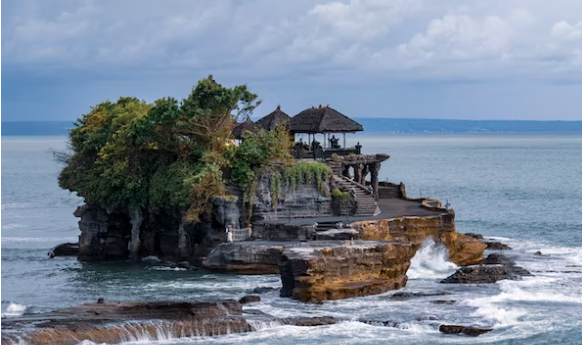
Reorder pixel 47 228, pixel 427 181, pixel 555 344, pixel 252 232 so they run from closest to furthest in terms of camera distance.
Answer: pixel 555 344 < pixel 252 232 < pixel 47 228 < pixel 427 181

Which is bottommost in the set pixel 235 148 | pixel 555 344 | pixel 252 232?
pixel 555 344

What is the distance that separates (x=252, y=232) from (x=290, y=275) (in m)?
8.78

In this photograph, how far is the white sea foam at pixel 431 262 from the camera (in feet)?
157

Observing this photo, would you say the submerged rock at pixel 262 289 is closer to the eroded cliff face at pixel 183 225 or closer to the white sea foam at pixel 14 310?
the eroded cliff face at pixel 183 225

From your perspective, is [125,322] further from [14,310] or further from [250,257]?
[250,257]

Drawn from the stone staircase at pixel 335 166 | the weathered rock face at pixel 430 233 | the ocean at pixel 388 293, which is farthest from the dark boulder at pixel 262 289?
the stone staircase at pixel 335 166

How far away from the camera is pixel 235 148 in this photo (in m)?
50.8

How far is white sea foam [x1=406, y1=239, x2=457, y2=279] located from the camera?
157ft

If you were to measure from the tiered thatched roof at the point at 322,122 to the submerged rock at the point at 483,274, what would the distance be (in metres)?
12.5

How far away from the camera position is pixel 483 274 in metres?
45.2

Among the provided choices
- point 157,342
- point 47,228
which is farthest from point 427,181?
point 157,342

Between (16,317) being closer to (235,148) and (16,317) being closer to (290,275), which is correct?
(290,275)

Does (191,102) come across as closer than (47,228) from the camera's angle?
Yes

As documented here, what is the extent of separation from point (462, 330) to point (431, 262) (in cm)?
1505
